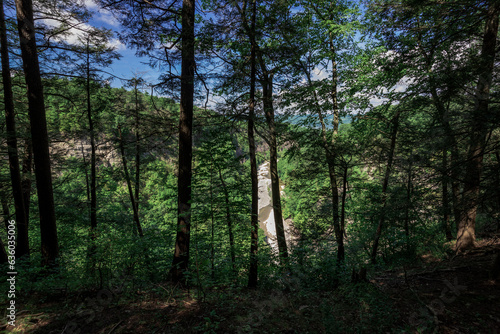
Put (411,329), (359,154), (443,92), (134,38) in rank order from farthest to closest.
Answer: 1. (359,154)
2. (134,38)
3. (443,92)
4. (411,329)

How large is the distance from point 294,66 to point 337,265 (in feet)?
22.7

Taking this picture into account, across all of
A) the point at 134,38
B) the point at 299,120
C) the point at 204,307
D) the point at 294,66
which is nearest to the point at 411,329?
the point at 204,307

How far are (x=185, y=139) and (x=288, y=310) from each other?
→ 181 inches

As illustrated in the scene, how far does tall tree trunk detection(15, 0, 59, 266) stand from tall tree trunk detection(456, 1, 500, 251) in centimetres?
865

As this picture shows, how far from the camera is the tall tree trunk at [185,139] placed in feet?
17.1

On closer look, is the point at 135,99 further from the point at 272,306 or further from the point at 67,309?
the point at 272,306

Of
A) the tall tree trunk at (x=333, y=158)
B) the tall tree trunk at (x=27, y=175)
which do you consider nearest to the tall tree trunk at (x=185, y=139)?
the tall tree trunk at (x=333, y=158)

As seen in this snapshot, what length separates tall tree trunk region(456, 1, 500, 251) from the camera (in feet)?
11.2

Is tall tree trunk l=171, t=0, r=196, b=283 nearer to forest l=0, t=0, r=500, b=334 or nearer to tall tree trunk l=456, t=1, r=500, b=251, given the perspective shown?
forest l=0, t=0, r=500, b=334

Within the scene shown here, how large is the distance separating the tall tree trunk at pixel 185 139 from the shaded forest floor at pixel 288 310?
2.50ft

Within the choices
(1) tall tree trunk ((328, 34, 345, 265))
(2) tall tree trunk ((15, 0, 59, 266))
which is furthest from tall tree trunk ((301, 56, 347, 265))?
(2) tall tree trunk ((15, 0, 59, 266))

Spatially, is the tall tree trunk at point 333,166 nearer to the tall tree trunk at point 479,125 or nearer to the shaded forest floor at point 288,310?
the shaded forest floor at point 288,310

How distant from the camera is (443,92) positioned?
4.26 m

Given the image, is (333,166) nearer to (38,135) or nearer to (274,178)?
(274,178)
